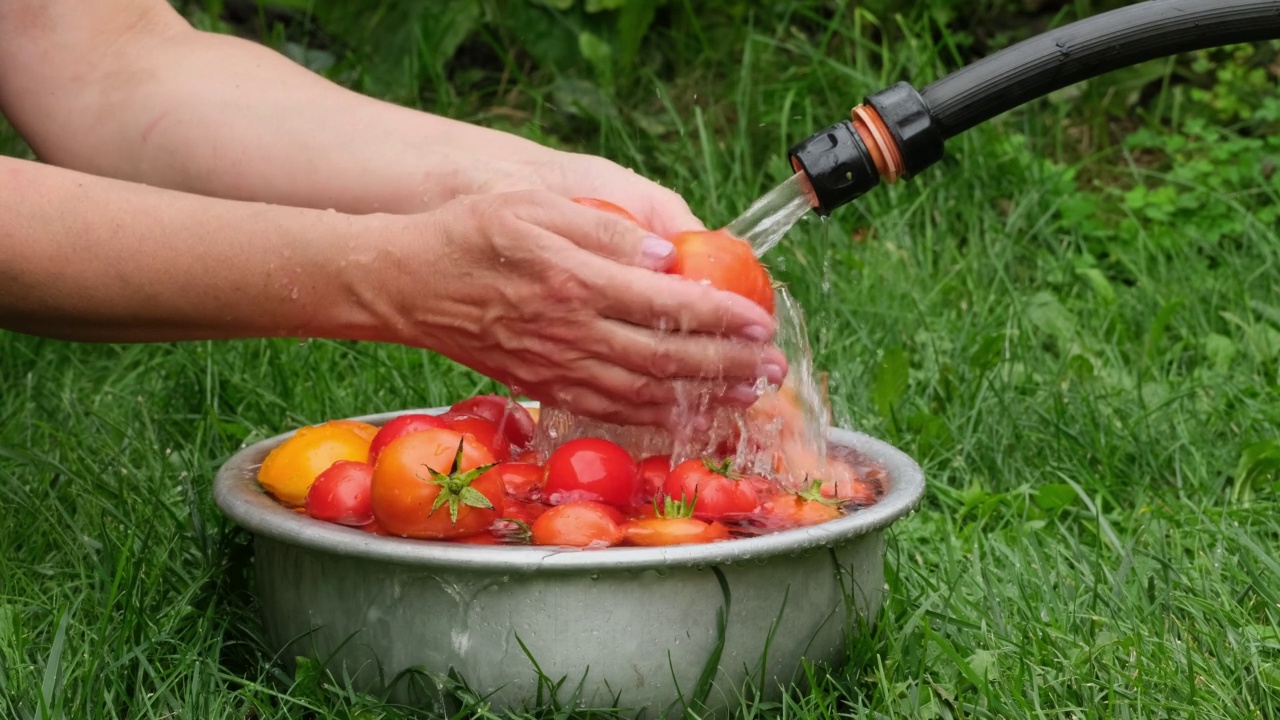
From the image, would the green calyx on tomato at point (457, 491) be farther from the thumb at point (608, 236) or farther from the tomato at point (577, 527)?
the thumb at point (608, 236)

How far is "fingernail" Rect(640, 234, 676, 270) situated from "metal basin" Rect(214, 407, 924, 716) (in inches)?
13.9

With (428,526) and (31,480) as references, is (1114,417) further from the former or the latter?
(31,480)

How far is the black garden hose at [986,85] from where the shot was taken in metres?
1.75

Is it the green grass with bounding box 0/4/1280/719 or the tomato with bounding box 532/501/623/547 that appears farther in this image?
the green grass with bounding box 0/4/1280/719

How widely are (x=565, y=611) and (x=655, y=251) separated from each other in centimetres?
44

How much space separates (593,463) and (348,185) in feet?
2.15

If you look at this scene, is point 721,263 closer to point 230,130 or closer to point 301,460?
point 301,460

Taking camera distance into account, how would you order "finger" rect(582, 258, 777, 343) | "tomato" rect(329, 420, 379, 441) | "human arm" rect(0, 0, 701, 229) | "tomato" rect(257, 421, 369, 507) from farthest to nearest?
"human arm" rect(0, 0, 701, 229) → "tomato" rect(329, 420, 379, 441) → "tomato" rect(257, 421, 369, 507) → "finger" rect(582, 258, 777, 343)

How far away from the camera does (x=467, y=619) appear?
1682 mm

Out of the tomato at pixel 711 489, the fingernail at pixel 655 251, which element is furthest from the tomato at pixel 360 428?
the fingernail at pixel 655 251

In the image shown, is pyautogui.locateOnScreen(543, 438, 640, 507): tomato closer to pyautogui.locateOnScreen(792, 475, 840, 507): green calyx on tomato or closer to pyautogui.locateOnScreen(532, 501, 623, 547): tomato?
pyautogui.locateOnScreen(532, 501, 623, 547): tomato

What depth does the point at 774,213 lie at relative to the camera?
197 cm

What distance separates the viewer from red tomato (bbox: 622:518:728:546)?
5.72ft

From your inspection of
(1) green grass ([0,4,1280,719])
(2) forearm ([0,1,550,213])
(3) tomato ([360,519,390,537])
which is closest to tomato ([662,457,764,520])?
(1) green grass ([0,4,1280,719])
